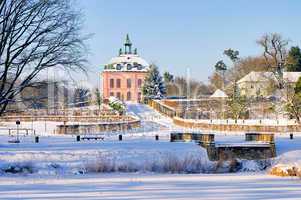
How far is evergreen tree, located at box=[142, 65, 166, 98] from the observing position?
85.9 m

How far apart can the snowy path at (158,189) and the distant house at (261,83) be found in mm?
50307

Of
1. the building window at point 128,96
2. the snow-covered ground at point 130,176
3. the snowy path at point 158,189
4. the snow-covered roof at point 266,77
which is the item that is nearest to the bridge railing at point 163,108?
the snow-covered roof at point 266,77

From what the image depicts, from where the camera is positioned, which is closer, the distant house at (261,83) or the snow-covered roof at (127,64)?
the distant house at (261,83)

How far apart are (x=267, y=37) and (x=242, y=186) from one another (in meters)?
52.3

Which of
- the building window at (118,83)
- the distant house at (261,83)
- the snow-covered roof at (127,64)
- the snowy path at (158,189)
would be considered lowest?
the snowy path at (158,189)

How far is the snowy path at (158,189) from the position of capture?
12492 millimetres

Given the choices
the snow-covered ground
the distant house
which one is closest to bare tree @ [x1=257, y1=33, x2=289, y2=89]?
the distant house

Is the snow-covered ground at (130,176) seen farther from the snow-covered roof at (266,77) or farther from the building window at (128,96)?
the building window at (128,96)

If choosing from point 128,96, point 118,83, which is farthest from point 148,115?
point 118,83

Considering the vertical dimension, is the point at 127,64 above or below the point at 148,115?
above

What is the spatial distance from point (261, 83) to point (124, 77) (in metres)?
45.7

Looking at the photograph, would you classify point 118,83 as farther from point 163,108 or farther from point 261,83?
point 261,83

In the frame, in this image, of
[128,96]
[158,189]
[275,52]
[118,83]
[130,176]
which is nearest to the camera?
[158,189]

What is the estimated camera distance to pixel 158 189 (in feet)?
45.6
